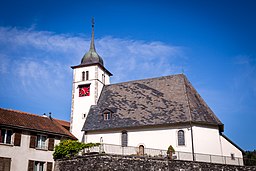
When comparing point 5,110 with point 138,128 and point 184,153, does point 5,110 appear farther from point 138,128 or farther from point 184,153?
point 184,153

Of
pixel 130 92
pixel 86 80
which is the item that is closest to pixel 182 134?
pixel 130 92

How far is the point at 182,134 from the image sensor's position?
3231 centimetres

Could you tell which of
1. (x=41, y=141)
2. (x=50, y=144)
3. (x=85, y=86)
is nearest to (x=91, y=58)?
(x=85, y=86)

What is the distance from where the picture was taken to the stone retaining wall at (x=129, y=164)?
2584 cm

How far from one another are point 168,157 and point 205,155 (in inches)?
158

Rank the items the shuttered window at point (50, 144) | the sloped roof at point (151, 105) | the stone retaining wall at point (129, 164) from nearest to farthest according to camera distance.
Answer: the stone retaining wall at point (129, 164) → the shuttered window at point (50, 144) → the sloped roof at point (151, 105)

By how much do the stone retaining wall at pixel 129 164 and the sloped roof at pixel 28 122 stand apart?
5.07 meters

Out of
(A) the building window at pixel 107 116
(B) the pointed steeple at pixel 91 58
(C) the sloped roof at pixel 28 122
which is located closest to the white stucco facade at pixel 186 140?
(A) the building window at pixel 107 116

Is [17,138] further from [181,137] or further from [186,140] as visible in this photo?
[186,140]

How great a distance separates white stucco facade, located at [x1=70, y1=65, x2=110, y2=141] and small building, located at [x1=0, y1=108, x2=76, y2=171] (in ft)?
18.1

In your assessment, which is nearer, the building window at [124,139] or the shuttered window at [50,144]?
the shuttered window at [50,144]

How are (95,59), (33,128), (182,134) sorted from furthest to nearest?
(95,59)
(182,134)
(33,128)

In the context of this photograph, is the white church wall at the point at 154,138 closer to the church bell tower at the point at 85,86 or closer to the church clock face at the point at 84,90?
the church bell tower at the point at 85,86

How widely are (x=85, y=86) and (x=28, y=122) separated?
11.4 metres
